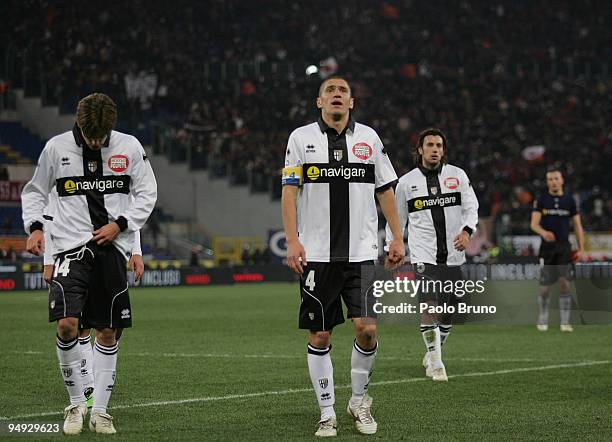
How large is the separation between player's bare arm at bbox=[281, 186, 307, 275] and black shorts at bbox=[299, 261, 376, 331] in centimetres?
14

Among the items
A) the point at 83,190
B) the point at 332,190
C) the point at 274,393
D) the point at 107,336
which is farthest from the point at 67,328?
the point at 274,393

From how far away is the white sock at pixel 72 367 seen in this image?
865 centimetres

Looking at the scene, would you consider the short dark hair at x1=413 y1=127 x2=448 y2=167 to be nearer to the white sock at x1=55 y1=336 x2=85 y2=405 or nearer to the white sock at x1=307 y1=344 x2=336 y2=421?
the white sock at x1=307 y1=344 x2=336 y2=421

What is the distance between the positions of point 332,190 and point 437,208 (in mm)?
4715

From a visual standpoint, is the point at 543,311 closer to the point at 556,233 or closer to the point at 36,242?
the point at 556,233

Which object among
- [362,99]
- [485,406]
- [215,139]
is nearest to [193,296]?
[215,139]

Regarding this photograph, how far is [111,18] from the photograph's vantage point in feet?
143

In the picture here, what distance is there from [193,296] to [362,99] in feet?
57.6

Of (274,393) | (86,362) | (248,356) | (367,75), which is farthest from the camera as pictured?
(367,75)

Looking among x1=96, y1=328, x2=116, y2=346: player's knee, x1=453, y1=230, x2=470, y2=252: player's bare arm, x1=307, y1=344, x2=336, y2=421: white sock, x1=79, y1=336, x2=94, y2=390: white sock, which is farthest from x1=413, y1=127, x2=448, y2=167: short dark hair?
x1=96, y1=328, x2=116, y2=346: player's knee

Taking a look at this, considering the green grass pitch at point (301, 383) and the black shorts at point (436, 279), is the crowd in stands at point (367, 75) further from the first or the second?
the black shorts at point (436, 279)

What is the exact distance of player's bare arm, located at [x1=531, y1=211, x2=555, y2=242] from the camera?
62.2 feet

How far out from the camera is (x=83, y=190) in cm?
866

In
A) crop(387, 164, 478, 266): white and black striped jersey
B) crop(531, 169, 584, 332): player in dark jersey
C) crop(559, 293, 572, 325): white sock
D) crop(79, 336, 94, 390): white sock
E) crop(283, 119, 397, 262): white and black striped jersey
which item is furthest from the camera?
crop(559, 293, 572, 325): white sock
